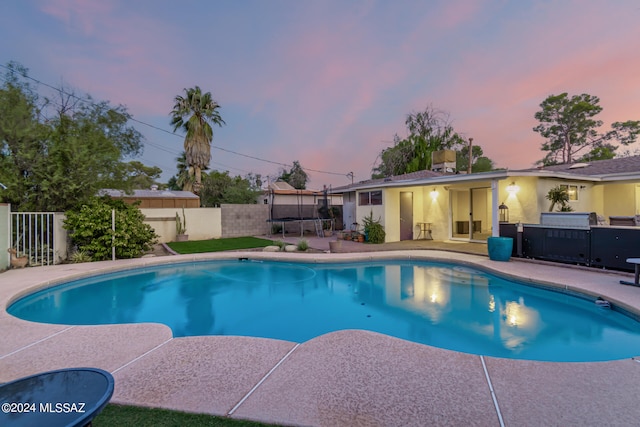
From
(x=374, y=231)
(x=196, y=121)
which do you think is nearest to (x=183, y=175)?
(x=196, y=121)

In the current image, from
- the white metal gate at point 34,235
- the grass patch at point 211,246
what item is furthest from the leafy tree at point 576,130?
the white metal gate at point 34,235

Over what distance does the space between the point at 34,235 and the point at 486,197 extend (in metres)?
16.3

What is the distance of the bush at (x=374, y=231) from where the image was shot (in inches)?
498

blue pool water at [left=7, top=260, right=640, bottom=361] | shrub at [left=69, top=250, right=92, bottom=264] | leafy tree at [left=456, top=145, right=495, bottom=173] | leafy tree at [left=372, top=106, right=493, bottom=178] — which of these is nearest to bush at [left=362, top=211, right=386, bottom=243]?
blue pool water at [left=7, top=260, right=640, bottom=361]

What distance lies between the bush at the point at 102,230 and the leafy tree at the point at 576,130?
3033 cm

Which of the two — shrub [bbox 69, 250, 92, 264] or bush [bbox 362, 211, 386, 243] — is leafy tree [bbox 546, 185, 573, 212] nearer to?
bush [bbox 362, 211, 386, 243]

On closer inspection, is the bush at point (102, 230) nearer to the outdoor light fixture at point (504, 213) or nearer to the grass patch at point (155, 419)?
the grass patch at point (155, 419)

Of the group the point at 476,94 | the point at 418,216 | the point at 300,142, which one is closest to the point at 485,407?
the point at 418,216

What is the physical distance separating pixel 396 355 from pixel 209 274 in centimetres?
692

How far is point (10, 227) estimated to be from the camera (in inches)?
322

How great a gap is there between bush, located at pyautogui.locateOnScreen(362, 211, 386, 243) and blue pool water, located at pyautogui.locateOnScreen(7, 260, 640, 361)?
3540mm

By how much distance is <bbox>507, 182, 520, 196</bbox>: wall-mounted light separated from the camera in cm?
1027

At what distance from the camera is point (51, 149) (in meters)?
8.97

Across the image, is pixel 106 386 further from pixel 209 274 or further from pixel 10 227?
pixel 10 227
